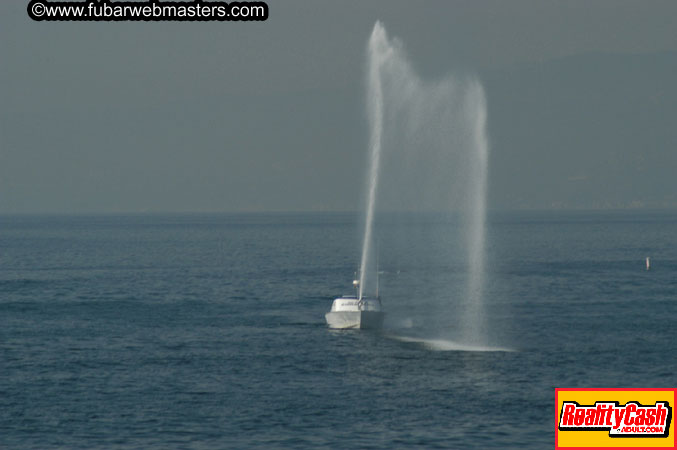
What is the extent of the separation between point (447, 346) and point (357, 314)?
10657mm

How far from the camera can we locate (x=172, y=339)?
79.4 meters

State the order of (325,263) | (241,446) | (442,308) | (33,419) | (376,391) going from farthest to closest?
(325,263)
(442,308)
(376,391)
(33,419)
(241,446)

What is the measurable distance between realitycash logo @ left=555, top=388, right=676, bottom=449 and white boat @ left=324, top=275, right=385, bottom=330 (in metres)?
36.0

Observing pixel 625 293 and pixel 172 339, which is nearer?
pixel 172 339

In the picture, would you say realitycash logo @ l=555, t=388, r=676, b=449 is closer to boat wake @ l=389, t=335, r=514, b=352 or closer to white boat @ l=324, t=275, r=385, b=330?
boat wake @ l=389, t=335, r=514, b=352

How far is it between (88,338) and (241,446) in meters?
38.2

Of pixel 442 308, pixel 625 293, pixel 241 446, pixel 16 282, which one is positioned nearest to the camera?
pixel 241 446

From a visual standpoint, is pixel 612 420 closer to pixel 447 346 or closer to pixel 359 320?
pixel 447 346

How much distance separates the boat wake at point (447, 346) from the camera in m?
71.6

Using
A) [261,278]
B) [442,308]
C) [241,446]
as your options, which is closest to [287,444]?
[241,446]

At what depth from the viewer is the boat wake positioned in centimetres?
7162

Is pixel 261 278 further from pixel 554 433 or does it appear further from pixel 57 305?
pixel 554 433

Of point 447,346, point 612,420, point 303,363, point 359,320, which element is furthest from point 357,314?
point 612,420

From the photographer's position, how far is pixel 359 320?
8206 centimetres
